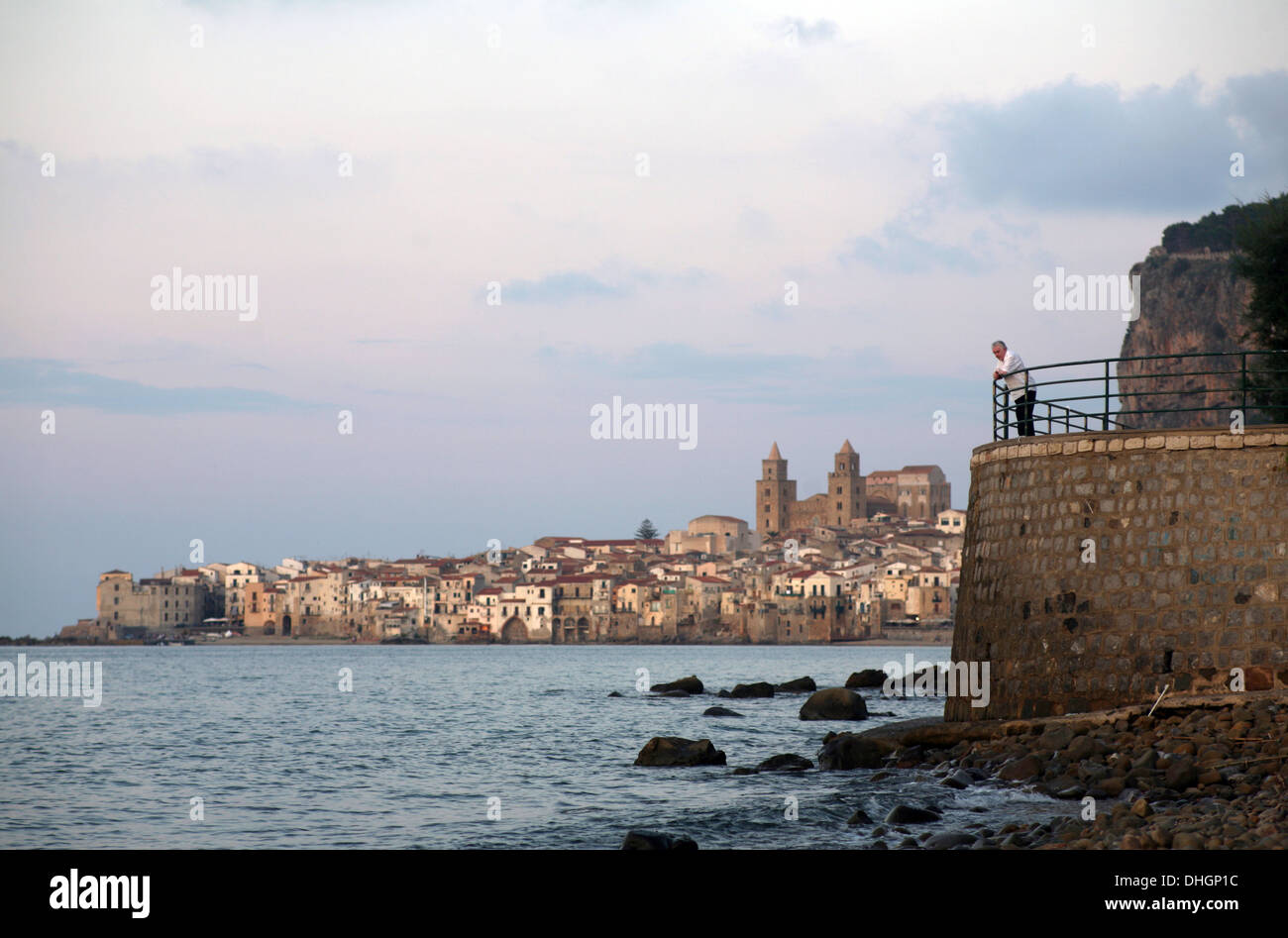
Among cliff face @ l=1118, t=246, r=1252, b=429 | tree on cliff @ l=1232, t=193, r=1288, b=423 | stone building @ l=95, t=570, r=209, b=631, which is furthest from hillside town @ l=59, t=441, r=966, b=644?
tree on cliff @ l=1232, t=193, r=1288, b=423

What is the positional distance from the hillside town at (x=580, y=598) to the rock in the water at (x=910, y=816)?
13047 cm

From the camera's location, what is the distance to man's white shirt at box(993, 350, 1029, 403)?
1942cm

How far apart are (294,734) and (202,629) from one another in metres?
154

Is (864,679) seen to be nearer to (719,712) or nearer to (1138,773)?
(719,712)

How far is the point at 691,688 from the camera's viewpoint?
5525 centimetres

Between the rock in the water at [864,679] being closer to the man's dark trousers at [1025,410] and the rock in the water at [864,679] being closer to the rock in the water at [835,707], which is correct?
the rock in the water at [835,707]

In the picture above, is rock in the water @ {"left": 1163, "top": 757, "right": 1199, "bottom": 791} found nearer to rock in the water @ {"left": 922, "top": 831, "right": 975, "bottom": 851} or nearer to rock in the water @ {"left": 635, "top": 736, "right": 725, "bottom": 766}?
rock in the water @ {"left": 922, "top": 831, "right": 975, "bottom": 851}

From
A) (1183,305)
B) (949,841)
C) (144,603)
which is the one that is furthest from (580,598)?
(949,841)

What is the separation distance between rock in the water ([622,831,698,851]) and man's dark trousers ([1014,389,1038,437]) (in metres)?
9.05

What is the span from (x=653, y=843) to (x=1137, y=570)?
823 centimetres

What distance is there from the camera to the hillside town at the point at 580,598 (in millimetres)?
151625

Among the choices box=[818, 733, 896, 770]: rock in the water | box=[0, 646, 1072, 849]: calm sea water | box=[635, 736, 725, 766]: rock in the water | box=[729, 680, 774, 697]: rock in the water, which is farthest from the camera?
box=[729, 680, 774, 697]: rock in the water

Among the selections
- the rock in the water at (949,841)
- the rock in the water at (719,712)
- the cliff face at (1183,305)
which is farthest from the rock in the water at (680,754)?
the cliff face at (1183,305)
